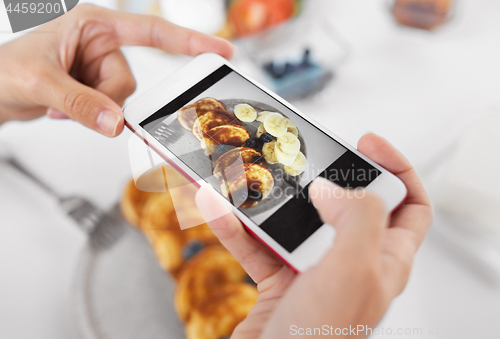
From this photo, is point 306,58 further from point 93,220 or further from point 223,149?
point 93,220

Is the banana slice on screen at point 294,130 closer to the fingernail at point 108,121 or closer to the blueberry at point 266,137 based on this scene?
the blueberry at point 266,137

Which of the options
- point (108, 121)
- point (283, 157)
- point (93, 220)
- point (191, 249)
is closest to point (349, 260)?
point (283, 157)

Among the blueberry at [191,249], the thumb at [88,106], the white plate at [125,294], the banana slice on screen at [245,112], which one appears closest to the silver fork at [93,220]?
the white plate at [125,294]

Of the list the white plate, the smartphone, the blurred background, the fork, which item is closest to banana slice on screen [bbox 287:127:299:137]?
the smartphone

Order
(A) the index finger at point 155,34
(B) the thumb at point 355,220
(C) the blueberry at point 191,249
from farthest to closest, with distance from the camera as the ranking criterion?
(C) the blueberry at point 191,249, (A) the index finger at point 155,34, (B) the thumb at point 355,220

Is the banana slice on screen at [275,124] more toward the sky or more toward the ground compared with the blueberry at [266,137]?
more toward the sky

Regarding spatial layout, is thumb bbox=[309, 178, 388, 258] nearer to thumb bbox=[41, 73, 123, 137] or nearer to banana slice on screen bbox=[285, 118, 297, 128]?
banana slice on screen bbox=[285, 118, 297, 128]

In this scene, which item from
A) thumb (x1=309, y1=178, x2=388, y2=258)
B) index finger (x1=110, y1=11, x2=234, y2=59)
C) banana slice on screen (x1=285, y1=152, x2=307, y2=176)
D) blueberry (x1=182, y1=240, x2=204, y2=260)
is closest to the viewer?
thumb (x1=309, y1=178, x2=388, y2=258)
